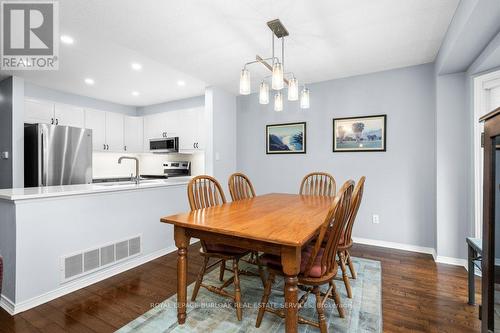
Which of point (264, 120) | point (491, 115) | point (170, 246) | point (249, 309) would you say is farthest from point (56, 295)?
point (264, 120)

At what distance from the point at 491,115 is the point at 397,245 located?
8.72 ft

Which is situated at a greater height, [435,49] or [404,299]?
[435,49]

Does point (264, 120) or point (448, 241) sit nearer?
point (448, 241)

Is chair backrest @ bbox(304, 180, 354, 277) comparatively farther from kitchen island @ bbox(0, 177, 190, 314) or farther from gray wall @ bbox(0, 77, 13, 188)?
gray wall @ bbox(0, 77, 13, 188)

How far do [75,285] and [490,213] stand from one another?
287cm

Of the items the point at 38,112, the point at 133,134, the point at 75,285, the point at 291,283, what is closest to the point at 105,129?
the point at 133,134

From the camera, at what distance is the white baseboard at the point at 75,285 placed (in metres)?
1.82

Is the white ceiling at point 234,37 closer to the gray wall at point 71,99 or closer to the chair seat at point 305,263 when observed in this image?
the gray wall at point 71,99

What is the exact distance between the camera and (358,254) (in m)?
2.97

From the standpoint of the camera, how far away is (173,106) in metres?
5.11

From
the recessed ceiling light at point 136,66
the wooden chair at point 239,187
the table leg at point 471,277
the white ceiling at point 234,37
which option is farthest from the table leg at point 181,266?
the recessed ceiling light at point 136,66

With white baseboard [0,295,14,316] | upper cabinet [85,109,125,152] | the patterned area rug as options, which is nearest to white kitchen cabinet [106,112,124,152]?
upper cabinet [85,109,125,152]

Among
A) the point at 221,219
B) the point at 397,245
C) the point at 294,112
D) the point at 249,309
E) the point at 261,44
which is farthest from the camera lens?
the point at 294,112

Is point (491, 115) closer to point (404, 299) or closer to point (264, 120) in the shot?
point (404, 299)
